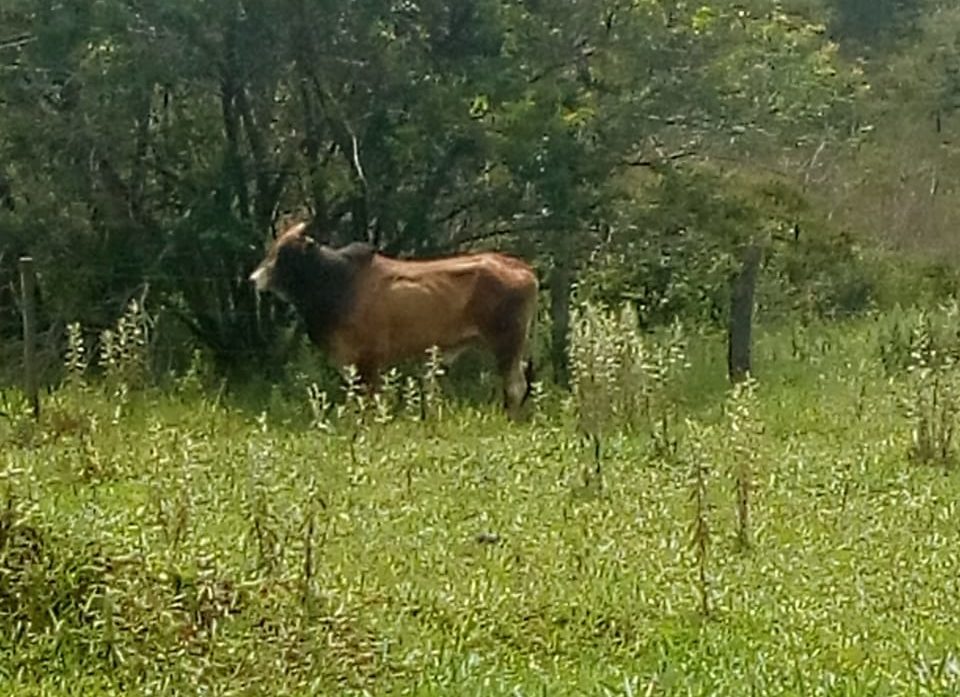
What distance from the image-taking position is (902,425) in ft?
40.3

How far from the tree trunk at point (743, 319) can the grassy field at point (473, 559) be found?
3387 mm

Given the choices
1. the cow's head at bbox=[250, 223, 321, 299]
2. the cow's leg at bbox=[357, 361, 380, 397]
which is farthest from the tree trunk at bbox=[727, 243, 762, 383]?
the cow's head at bbox=[250, 223, 321, 299]

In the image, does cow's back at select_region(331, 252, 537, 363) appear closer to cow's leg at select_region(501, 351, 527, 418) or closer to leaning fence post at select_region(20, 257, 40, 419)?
cow's leg at select_region(501, 351, 527, 418)

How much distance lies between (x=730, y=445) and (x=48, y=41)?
783 centimetres

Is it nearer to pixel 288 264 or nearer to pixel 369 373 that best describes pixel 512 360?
pixel 369 373

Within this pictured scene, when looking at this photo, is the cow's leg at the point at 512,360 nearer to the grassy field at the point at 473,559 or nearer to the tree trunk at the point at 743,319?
the tree trunk at the point at 743,319

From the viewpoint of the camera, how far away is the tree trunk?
1488cm

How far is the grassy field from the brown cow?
2.72 m

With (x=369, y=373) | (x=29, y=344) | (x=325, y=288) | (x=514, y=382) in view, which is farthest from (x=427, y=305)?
(x=29, y=344)

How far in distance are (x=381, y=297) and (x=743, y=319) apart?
307 cm

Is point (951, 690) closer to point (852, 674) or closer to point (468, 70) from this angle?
point (852, 674)

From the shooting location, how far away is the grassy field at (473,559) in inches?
244

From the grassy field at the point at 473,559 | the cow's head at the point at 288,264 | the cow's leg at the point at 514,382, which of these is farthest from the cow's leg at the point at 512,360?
the grassy field at the point at 473,559

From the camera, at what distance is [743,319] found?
15.0m
